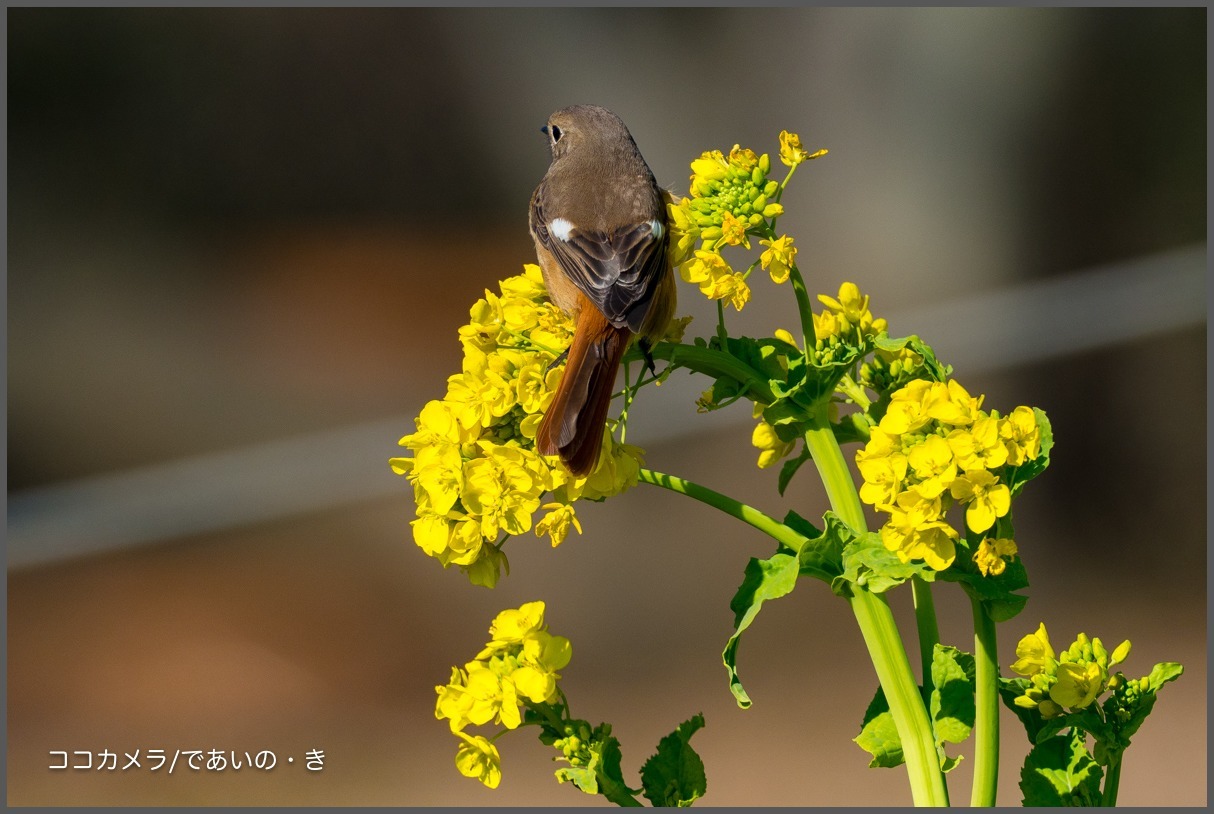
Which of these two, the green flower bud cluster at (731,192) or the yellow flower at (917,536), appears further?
the green flower bud cluster at (731,192)

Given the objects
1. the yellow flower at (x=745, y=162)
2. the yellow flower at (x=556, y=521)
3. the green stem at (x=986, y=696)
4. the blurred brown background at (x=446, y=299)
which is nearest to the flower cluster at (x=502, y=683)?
the yellow flower at (x=556, y=521)

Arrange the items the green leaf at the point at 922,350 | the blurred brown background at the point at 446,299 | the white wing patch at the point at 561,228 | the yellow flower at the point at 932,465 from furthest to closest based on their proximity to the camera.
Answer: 1. the blurred brown background at the point at 446,299
2. the white wing patch at the point at 561,228
3. the green leaf at the point at 922,350
4. the yellow flower at the point at 932,465

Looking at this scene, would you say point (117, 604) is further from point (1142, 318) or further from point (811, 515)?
point (1142, 318)

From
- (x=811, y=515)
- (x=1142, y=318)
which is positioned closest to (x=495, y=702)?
(x=811, y=515)

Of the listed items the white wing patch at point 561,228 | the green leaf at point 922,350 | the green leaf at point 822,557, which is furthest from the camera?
the white wing patch at point 561,228

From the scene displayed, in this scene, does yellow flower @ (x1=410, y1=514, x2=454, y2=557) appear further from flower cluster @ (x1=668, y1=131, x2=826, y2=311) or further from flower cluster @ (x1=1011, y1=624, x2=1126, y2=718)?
flower cluster @ (x1=1011, y1=624, x2=1126, y2=718)

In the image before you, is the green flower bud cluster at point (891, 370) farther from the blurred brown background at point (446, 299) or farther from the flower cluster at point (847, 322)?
the blurred brown background at point (446, 299)

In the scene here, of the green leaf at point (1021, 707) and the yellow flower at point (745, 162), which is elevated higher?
the yellow flower at point (745, 162)
